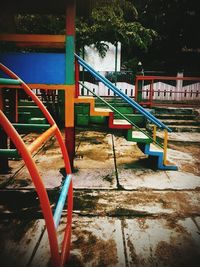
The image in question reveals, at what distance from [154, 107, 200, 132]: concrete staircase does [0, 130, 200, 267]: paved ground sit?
400 cm

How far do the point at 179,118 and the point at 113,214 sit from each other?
25.2 feet

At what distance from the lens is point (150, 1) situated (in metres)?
14.9

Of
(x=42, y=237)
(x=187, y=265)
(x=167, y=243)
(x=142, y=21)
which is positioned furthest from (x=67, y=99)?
(x=142, y=21)

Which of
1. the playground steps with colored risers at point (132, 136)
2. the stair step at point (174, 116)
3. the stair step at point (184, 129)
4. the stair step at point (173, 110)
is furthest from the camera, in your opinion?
the stair step at point (173, 110)

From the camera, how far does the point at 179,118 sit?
10.1 metres

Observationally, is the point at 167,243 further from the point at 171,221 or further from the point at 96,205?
the point at 96,205

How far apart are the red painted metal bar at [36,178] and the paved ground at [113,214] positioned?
105 cm

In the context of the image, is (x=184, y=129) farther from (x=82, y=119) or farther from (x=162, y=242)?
(x=162, y=242)

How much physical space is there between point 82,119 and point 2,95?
161cm

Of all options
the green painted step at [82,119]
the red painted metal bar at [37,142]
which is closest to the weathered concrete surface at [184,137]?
the green painted step at [82,119]

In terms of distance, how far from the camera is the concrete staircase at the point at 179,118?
930 centimetres

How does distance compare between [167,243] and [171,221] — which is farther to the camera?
[171,221]

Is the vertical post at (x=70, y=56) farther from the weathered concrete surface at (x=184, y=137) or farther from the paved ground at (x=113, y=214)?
the weathered concrete surface at (x=184, y=137)

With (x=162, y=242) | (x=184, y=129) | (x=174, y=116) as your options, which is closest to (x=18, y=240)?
(x=162, y=242)
